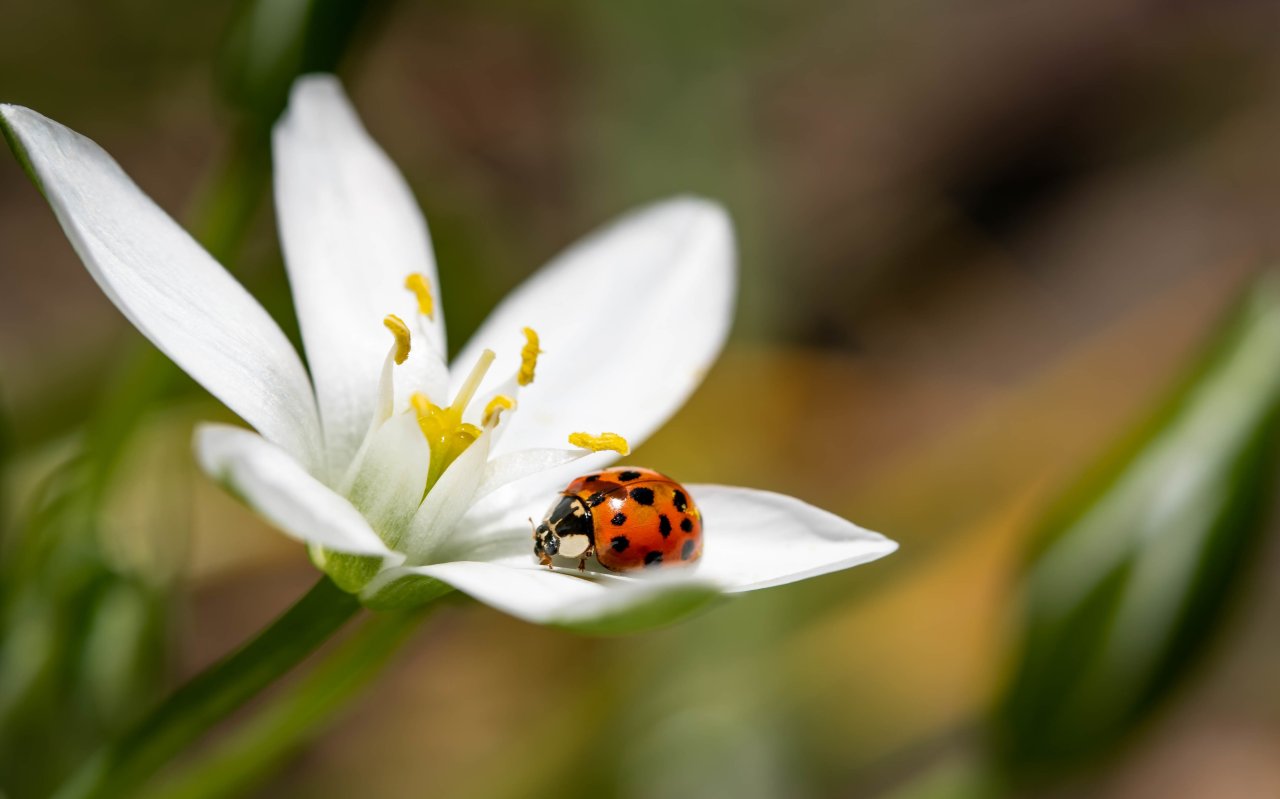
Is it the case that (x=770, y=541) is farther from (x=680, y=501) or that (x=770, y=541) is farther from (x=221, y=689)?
(x=221, y=689)

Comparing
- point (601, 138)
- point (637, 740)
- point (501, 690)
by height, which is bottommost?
point (501, 690)

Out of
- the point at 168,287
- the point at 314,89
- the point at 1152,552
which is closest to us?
the point at 168,287

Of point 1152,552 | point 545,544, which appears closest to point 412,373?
point 545,544

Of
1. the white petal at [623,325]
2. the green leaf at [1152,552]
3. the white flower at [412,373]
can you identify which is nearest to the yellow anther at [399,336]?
the white flower at [412,373]

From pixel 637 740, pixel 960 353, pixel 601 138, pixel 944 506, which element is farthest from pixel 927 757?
pixel 601 138

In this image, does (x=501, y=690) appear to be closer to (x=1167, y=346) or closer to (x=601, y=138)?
(x=601, y=138)

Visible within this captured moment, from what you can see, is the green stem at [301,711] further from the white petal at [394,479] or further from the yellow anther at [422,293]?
the yellow anther at [422,293]
